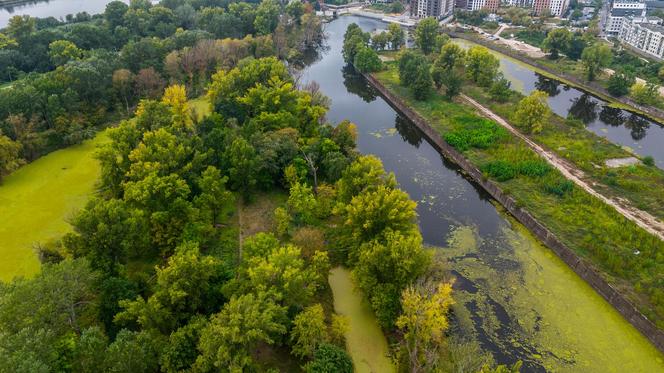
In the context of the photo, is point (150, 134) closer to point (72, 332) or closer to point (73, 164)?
point (73, 164)

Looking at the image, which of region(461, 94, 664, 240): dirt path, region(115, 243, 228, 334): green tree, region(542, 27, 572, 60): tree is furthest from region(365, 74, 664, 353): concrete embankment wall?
region(542, 27, 572, 60): tree

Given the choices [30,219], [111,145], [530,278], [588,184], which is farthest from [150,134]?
[588,184]

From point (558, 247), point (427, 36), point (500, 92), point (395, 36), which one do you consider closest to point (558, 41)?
point (427, 36)

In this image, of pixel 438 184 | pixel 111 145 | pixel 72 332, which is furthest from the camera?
pixel 438 184

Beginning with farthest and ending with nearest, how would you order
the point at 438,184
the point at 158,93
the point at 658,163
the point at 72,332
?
the point at 158,93 → the point at 658,163 → the point at 438,184 → the point at 72,332

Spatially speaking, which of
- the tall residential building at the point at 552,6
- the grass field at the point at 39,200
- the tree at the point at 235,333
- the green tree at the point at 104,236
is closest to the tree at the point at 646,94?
the tree at the point at 235,333

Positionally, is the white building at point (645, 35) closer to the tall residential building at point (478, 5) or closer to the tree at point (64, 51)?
the tall residential building at point (478, 5)
